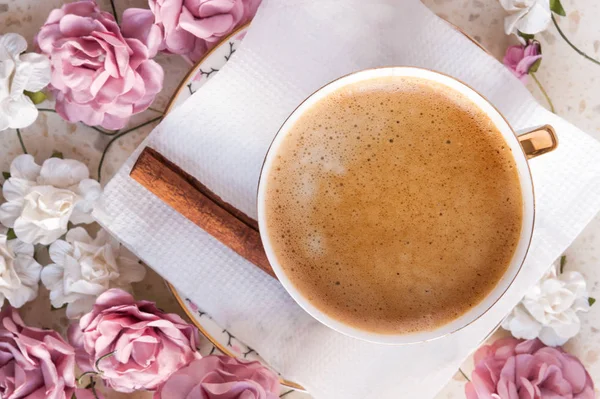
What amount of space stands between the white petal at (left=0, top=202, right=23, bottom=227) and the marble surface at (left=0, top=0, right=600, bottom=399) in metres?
0.09

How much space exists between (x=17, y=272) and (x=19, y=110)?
260 mm

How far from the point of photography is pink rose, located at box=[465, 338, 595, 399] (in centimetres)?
99

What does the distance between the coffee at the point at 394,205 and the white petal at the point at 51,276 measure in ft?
1.27

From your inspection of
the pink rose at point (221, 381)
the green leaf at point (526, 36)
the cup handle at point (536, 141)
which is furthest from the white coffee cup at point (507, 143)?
the green leaf at point (526, 36)

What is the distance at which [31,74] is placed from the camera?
0.97 m

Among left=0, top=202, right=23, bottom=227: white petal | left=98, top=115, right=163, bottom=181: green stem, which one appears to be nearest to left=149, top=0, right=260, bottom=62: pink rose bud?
left=98, top=115, right=163, bottom=181: green stem

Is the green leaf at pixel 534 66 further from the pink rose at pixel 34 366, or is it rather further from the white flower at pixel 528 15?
the pink rose at pixel 34 366

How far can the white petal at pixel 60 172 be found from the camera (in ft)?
3.35

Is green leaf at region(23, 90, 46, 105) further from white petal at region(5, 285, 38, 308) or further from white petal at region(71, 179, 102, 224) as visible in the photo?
white petal at region(5, 285, 38, 308)

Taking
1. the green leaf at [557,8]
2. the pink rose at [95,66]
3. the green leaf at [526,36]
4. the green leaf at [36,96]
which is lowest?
the green leaf at [36,96]

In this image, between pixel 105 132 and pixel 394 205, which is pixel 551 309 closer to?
pixel 394 205

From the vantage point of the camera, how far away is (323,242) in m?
0.89

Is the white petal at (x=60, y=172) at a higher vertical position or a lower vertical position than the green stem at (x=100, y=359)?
higher

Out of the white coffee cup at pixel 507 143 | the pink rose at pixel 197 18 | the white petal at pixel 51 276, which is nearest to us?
the white coffee cup at pixel 507 143
